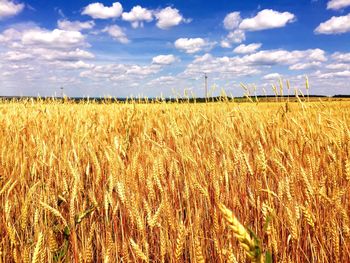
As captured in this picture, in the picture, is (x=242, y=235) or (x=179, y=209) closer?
(x=242, y=235)

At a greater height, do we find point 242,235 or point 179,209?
point 242,235

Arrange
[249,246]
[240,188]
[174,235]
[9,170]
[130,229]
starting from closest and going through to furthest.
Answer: [249,246], [174,235], [130,229], [240,188], [9,170]

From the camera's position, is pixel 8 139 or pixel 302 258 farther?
pixel 8 139

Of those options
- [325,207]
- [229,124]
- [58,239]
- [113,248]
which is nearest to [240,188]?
[325,207]

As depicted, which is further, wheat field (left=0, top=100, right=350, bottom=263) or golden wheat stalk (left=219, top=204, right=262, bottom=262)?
wheat field (left=0, top=100, right=350, bottom=263)

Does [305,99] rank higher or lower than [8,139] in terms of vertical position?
higher

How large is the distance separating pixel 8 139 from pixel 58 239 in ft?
5.38

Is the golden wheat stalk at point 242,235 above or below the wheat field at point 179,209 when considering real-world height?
above

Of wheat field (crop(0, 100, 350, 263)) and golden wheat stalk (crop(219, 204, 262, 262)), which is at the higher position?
golden wheat stalk (crop(219, 204, 262, 262))

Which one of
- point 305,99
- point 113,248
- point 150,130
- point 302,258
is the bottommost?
point 302,258

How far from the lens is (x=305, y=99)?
2729mm

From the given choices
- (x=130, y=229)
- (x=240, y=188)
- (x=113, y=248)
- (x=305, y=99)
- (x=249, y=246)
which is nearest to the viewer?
(x=249, y=246)

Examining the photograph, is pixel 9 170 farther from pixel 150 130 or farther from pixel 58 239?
pixel 150 130

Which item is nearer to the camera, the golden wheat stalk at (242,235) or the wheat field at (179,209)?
the golden wheat stalk at (242,235)
